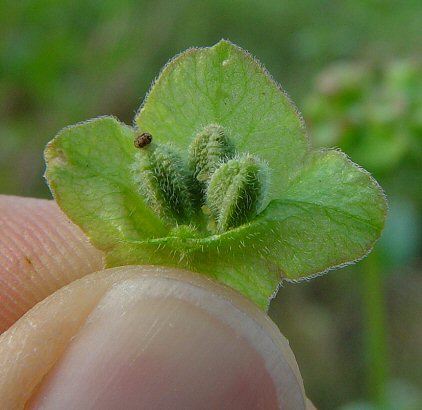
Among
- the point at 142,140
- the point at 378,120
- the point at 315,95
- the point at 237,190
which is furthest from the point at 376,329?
the point at 142,140

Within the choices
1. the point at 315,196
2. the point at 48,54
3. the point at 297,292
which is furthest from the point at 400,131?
the point at 48,54

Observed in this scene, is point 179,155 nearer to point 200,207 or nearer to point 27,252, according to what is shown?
point 200,207

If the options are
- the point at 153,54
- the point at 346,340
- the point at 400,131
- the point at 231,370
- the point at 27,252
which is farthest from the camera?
the point at 153,54

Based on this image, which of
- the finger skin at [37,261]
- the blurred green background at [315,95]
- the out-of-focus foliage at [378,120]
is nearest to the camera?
the finger skin at [37,261]

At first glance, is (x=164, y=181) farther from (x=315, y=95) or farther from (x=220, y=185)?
(x=315, y=95)

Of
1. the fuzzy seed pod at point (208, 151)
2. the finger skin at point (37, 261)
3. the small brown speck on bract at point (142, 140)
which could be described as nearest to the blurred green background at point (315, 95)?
the finger skin at point (37, 261)

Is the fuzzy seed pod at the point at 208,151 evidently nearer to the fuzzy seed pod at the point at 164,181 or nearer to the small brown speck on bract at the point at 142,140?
the fuzzy seed pod at the point at 164,181

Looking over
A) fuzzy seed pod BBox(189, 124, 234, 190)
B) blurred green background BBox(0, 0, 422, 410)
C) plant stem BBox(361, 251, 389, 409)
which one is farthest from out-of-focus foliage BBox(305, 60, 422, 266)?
fuzzy seed pod BBox(189, 124, 234, 190)

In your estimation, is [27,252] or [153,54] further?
[153,54]
